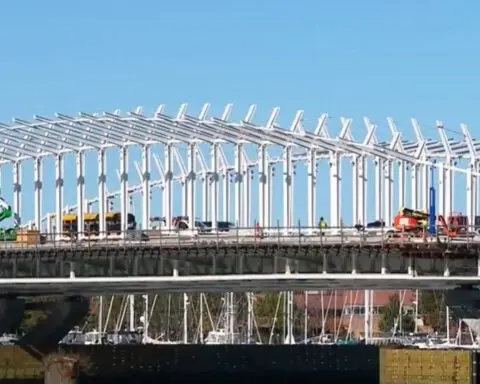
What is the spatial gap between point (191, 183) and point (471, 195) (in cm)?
1898

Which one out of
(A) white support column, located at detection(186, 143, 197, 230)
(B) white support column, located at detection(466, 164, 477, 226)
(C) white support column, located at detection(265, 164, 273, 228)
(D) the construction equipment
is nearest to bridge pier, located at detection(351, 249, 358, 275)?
(D) the construction equipment

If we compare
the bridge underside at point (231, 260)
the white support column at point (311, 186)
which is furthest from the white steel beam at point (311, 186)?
the bridge underside at point (231, 260)

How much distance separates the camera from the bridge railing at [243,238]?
3711 inches

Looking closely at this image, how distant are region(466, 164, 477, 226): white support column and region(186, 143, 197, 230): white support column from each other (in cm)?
1834

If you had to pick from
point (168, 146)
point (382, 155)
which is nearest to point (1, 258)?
point (168, 146)

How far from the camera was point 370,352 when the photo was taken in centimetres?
14538

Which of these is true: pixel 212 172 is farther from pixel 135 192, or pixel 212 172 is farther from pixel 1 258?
pixel 135 192

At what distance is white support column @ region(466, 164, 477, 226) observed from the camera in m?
113

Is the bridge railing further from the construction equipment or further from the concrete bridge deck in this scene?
the construction equipment

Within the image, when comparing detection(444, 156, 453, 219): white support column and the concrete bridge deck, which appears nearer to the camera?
the concrete bridge deck

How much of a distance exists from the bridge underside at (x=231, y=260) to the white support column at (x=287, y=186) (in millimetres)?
13349

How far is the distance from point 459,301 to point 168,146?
27631 mm

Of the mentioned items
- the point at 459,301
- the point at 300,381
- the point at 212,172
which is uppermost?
the point at 212,172

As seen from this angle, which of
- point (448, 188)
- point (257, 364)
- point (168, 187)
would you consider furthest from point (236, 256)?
point (257, 364)
